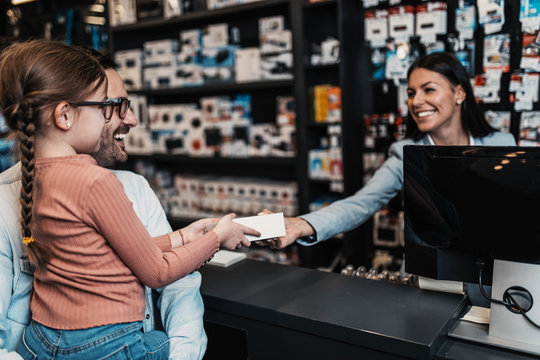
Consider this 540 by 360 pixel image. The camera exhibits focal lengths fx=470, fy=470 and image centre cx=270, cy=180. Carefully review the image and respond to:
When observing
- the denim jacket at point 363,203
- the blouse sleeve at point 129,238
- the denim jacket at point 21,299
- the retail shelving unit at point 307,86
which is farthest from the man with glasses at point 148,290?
the retail shelving unit at point 307,86

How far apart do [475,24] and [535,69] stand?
0.45 meters

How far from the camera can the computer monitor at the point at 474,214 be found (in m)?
1.14

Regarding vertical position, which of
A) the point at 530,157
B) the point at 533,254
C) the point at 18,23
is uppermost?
the point at 18,23

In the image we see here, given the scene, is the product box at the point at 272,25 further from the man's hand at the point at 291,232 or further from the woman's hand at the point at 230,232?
the woman's hand at the point at 230,232

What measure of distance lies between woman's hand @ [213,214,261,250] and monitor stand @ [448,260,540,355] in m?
0.63

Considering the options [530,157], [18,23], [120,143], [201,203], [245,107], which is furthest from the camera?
[18,23]

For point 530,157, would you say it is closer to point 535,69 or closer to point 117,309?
point 117,309

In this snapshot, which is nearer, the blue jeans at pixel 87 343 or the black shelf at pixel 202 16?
the blue jeans at pixel 87 343

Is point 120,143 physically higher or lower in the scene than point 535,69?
lower

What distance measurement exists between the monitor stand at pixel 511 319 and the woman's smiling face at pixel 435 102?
3.89 ft

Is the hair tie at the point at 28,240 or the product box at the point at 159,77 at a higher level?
the product box at the point at 159,77

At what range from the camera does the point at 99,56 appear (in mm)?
1563

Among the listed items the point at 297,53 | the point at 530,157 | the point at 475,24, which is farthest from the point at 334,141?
the point at 530,157

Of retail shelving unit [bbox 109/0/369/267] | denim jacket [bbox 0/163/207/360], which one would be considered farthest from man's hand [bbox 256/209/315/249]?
retail shelving unit [bbox 109/0/369/267]
